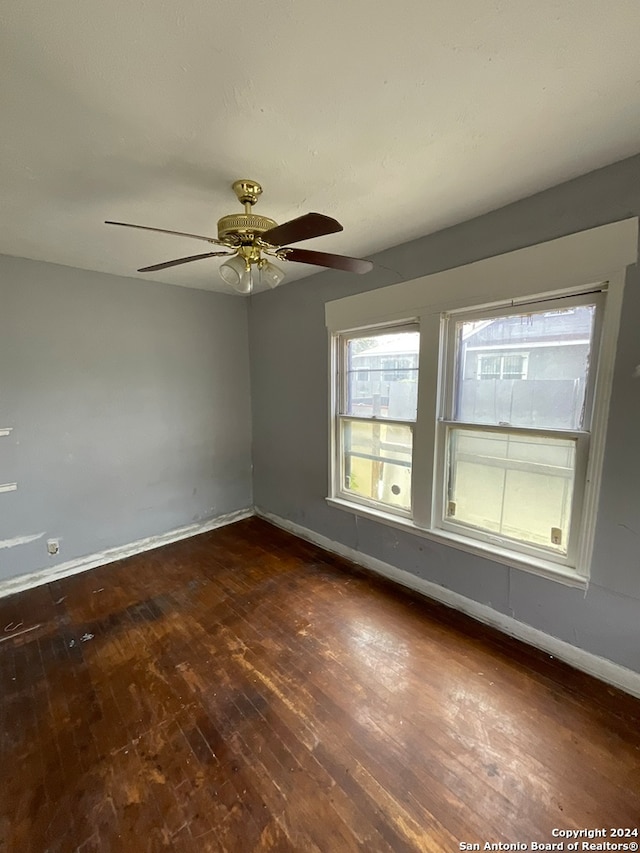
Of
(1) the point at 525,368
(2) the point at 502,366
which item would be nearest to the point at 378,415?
(2) the point at 502,366

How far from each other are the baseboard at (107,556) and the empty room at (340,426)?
2cm

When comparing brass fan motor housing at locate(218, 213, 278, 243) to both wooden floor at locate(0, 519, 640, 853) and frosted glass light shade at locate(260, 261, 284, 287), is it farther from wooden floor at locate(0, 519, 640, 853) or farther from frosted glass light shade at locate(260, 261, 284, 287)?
wooden floor at locate(0, 519, 640, 853)

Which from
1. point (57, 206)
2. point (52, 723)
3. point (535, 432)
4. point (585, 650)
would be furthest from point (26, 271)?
point (585, 650)

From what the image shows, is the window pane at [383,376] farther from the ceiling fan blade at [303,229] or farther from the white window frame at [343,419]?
the ceiling fan blade at [303,229]

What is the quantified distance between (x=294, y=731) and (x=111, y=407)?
2730 millimetres

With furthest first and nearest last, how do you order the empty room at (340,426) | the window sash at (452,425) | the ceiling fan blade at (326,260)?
the window sash at (452,425) < the ceiling fan blade at (326,260) < the empty room at (340,426)

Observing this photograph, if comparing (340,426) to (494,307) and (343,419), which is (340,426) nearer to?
(343,419)

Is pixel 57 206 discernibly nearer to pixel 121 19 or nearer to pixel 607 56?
pixel 121 19

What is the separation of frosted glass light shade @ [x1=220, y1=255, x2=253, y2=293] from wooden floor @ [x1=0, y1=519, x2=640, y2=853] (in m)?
2.04

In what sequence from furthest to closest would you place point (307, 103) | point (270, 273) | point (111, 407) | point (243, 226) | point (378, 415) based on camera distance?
point (111, 407) → point (378, 415) → point (270, 273) → point (243, 226) → point (307, 103)

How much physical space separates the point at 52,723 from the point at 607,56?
10.8 ft

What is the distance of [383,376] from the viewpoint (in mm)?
2715

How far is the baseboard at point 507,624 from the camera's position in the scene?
1731 millimetres

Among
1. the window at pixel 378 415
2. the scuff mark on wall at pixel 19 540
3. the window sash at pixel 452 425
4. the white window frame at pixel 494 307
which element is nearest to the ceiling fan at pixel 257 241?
the white window frame at pixel 494 307
